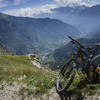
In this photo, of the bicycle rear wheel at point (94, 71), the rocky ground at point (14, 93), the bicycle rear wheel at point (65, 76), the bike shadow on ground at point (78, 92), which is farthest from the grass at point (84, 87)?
the rocky ground at point (14, 93)

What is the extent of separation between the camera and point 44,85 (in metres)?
12.1

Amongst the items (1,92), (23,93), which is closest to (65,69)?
(23,93)

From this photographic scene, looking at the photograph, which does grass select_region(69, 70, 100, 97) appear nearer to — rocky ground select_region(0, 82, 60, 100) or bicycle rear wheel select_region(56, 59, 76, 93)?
bicycle rear wheel select_region(56, 59, 76, 93)

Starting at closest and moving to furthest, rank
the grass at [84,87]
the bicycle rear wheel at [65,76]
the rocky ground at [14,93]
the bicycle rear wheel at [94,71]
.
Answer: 1. the grass at [84,87]
2. the bicycle rear wheel at [94,71]
3. the bicycle rear wheel at [65,76]
4. the rocky ground at [14,93]

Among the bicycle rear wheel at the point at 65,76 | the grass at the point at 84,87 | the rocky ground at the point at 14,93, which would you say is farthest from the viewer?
the rocky ground at the point at 14,93

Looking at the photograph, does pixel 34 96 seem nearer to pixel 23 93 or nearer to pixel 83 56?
pixel 23 93

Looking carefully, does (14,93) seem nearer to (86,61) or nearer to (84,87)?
(84,87)

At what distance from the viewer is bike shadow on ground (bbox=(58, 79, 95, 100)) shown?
9670 mm

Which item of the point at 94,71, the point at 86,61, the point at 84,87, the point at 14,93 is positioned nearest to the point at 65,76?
the point at 84,87

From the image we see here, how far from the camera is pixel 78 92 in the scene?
9828mm

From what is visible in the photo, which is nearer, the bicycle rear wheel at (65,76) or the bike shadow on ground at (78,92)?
the bike shadow on ground at (78,92)

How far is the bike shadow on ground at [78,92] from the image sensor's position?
9670 millimetres

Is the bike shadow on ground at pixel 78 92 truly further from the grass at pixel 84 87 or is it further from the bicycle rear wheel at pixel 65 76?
the bicycle rear wheel at pixel 65 76

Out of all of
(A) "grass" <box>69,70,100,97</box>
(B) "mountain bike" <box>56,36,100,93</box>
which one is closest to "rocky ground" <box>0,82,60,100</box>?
(B) "mountain bike" <box>56,36,100,93</box>
